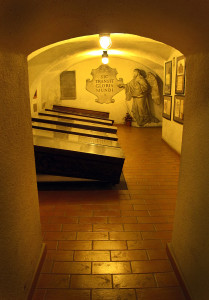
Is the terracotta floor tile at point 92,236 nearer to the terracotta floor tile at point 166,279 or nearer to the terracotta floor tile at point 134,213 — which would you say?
the terracotta floor tile at point 134,213

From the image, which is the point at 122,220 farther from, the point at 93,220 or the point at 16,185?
the point at 16,185

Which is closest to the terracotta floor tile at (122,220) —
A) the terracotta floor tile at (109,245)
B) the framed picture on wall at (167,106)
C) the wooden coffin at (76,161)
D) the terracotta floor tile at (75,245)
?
the terracotta floor tile at (109,245)

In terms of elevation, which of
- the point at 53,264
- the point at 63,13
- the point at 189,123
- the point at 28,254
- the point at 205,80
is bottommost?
the point at 53,264

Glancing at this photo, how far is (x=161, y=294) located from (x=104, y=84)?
10.5 m

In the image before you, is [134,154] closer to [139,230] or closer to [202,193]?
[139,230]

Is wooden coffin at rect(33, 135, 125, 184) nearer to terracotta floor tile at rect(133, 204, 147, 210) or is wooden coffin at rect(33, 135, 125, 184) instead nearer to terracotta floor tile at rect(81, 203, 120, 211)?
terracotta floor tile at rect(81, 203, 120, 211)

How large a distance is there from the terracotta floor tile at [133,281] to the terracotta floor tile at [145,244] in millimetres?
462

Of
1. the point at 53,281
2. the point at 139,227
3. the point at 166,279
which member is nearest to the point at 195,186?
the point at 166,279

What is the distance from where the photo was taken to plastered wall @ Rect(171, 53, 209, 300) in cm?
202

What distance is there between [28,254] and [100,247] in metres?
1.01

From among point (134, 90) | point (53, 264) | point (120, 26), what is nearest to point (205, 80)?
point (120, 26)

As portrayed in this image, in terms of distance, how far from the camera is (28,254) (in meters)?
2.36

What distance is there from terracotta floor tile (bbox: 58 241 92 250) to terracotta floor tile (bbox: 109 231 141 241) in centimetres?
32

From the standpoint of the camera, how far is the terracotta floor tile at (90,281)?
254 centimetres
